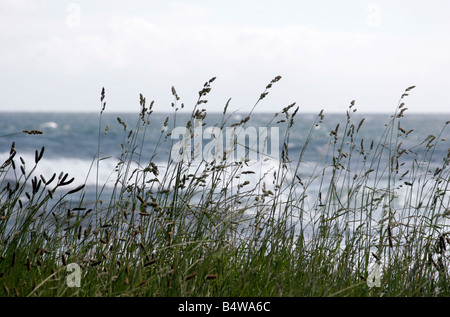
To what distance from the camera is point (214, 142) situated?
116 inches

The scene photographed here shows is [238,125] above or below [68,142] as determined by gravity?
above

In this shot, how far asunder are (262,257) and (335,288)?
1.29ft

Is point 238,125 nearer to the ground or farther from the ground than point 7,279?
farther from the ground

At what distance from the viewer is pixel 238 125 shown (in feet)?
9.64
